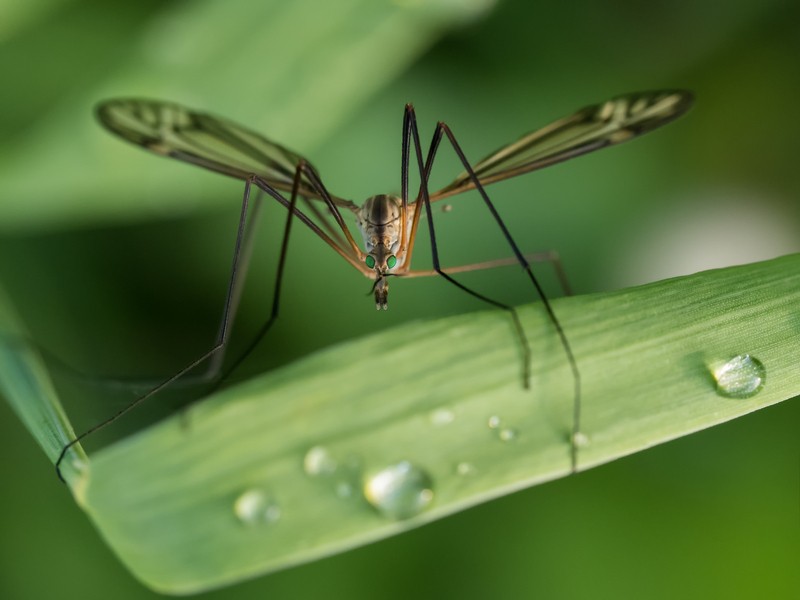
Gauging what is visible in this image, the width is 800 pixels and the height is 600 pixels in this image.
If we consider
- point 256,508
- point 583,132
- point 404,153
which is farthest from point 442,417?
point 583,132

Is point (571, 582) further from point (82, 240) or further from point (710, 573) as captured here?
point (82, 240)

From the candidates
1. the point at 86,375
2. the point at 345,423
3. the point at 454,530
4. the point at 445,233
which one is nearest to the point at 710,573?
the point at 454,530

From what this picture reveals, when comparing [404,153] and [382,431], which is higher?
[404,153]

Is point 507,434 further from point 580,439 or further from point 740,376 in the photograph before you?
point 740,376

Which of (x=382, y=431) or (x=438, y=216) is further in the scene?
(x=438, y=216)

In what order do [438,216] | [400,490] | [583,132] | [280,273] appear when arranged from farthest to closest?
[438,216], [583,132], [280,273], [400,490]

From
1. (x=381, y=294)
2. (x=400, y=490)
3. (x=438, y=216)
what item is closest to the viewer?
(x=400, y=490)

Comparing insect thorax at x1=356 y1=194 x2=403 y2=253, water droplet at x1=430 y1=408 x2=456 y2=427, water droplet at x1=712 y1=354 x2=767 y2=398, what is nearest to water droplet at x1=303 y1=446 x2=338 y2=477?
water droplet at x1=430 y1=408 x2=456 y2=427
